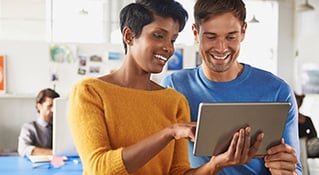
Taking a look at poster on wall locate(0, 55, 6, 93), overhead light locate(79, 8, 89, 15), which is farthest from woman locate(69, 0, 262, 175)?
overhead light locate(79, 8, 89, 15)

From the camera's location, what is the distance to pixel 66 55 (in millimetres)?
4453

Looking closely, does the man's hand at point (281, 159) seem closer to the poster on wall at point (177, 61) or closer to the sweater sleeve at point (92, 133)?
the sweater sleeve at point (92, 133)

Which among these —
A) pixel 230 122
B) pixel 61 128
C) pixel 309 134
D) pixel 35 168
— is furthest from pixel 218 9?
pixel 309 134

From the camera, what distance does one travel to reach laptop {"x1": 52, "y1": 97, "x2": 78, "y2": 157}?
2.42 meters

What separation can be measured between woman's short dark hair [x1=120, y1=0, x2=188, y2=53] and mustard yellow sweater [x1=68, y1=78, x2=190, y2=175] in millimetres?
173

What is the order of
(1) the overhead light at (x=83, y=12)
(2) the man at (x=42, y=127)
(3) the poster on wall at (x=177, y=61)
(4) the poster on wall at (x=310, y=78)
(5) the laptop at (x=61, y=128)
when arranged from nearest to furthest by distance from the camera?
(5) the laptop at (x=61, y=128) → (2) the man at (x=42, y=127) → (3) the poster on wall at (x=177, y=61) → (1) the overhead light at (x=83, y=12) → (4) the poster on wall at (x=310, y=78)

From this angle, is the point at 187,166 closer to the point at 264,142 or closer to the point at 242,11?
the point at 264,142

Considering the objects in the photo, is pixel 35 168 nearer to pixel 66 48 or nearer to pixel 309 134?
pixel 66 48

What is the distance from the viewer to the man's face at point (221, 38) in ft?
4.54

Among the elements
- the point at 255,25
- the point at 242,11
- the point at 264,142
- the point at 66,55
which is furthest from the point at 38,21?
the point at 264,142

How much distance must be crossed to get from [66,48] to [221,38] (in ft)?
10.7

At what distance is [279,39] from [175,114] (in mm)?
5612

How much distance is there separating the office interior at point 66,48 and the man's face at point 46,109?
2.27ft

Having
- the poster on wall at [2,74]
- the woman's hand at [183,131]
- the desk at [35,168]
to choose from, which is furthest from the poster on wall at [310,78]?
the woman's hand at [183,131]
